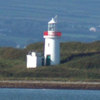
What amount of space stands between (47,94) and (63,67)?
749cm

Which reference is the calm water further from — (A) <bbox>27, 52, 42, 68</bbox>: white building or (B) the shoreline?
(A) <bbox>27, 52, 42, 68</bbox>: white building

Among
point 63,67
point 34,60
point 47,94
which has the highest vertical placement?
point 34,60

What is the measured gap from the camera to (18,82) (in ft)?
188

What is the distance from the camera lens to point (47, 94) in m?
54.5

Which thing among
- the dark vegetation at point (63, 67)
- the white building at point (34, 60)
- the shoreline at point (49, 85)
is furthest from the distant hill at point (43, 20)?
the shoreline at point (49, 85)

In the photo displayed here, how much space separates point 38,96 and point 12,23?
79.3 m

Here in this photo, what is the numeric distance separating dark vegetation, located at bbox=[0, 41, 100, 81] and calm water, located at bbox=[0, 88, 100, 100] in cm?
323

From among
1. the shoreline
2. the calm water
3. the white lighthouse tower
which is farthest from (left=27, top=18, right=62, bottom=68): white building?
the calm water

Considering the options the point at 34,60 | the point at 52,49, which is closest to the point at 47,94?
the point at 34,60

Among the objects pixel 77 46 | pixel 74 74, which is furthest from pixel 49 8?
pixel 74 74

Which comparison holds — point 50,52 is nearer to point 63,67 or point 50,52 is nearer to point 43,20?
point 63,67

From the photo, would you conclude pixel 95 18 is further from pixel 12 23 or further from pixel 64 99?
pixel 64 99

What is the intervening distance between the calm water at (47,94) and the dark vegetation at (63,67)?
323 centimetres

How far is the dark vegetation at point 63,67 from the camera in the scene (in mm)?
60031
